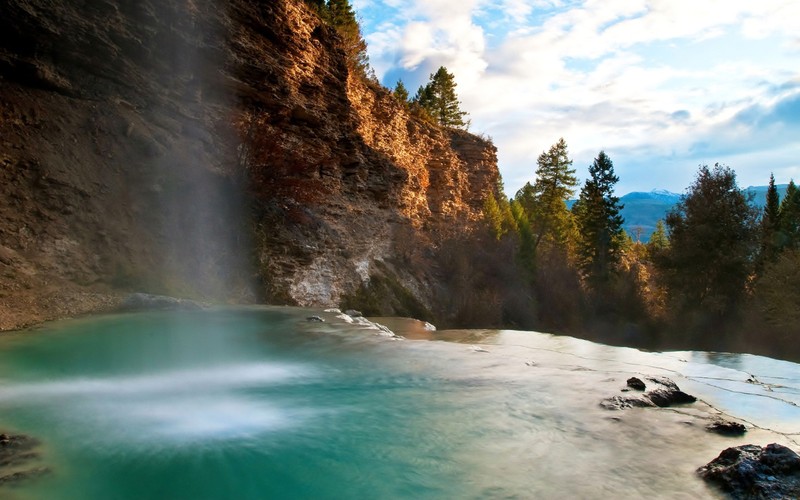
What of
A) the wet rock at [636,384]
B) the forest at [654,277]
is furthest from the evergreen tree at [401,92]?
the wet rock at [636,384]

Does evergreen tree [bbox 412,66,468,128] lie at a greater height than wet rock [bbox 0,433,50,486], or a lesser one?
greater

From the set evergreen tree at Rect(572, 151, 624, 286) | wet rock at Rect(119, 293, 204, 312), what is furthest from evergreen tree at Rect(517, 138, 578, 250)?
wet rock at Rect(119, 293, 204, 312)

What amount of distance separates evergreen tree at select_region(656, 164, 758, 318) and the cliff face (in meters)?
16.6

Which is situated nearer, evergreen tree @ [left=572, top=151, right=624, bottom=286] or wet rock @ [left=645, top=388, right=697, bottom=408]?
wet rock @ [left=645, top=388, right=697, bottom=408]

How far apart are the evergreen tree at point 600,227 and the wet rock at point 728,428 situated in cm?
3845

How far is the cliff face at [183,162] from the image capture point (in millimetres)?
14078

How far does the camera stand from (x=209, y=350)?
9836 millimetres

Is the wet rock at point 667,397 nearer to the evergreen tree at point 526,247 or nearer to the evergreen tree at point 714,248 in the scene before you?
the evergreen tree at point 714,248

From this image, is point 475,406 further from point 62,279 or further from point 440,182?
point 440,182

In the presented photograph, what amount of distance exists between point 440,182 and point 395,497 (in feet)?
124

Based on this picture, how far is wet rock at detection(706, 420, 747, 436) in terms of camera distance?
233 inches

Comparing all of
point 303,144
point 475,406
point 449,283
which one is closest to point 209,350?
point 475,406

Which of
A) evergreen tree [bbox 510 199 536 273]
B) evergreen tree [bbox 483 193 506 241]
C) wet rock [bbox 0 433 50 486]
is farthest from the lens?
evergreen tree [bbox 510 199 536 273]

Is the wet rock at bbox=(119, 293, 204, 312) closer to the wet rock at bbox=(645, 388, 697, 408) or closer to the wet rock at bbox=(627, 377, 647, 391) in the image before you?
the wet rock at bbox=(627, 377, 647, 391)
